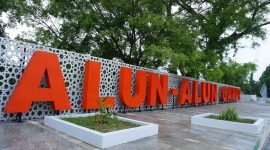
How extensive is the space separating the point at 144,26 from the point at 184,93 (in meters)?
4.25

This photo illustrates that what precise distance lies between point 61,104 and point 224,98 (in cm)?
1812

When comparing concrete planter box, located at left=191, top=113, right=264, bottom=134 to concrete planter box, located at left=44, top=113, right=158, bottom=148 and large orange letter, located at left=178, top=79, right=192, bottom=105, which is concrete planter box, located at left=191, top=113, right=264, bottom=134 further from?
large orange letter, located at left=178, top=79, right=192, bottom=105

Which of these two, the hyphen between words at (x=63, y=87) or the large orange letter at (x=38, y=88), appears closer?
the large orange letter at (x=38, y=88)

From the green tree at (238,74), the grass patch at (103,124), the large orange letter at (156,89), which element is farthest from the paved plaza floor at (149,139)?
the green tree at (238,74)

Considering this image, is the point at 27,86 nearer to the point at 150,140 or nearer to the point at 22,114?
the point at 22,114

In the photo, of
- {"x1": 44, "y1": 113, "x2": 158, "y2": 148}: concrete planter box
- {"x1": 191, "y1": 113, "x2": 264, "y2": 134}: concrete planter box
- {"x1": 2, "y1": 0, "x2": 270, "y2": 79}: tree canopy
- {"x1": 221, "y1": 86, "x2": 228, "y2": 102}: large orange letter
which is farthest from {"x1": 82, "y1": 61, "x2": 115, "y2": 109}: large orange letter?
{"x1": 221, "y1": 86, "x2": 228, "y2": 102}: large orange letter

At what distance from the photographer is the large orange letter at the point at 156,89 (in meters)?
11.5

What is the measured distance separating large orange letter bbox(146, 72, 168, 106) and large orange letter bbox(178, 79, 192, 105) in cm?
185

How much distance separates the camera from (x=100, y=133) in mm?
5145

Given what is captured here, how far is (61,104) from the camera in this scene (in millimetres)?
7828

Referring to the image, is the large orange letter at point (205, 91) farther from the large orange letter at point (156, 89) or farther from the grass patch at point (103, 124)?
the grass patch at point (103, 124)

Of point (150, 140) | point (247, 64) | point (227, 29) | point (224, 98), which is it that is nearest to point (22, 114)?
point (150, 140)

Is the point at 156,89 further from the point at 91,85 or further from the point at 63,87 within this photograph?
the point at 63,87

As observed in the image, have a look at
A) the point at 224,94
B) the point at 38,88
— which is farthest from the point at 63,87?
the point at 224,94
